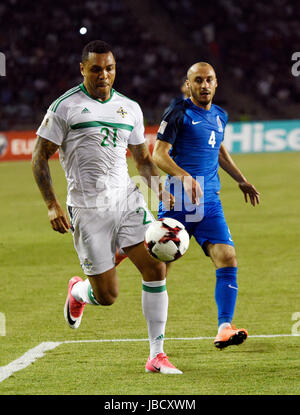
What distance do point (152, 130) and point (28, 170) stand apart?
466cm

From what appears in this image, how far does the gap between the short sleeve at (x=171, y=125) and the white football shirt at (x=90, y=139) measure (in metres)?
0.64

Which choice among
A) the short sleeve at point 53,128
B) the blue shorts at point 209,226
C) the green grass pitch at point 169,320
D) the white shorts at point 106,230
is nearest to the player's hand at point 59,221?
the white shorts at point 106,230

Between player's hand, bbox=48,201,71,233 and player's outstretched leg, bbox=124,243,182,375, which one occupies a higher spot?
player's hand, bbox=48,201,71,233

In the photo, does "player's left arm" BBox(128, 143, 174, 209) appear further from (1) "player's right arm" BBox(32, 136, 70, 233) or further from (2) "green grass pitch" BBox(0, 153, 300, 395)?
(2) "green grass pitch" BBox(0, 153, 300, 395)

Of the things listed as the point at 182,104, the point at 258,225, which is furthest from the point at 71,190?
the point at 258,225

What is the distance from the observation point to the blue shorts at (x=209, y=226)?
6.51m

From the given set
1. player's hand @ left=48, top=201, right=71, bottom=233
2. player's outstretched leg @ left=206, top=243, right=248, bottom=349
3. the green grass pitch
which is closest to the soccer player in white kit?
player's hand @ left=48, top=201, right=71, bottom=233

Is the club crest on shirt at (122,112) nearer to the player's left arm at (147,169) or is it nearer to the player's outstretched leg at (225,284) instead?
the player's left arm at (147,169)

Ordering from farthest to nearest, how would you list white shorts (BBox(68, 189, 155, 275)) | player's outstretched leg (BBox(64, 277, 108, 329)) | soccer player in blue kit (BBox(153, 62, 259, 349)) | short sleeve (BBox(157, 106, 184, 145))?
player's outstretched leg (BBox(64, 277, 108, 329)) → short sleeve (BBox(157, 106, 184, 145)) → soccer player in blue kit (BBox(153, 62, 259, 349)) → white shorts (BBox(68, 189, 155, 275))

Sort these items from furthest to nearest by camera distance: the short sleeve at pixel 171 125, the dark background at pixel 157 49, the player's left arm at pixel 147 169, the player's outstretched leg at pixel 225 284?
the dark background at pixel 157 49
the short sleeve at pixel 171 125
the player's outstretched leg at pixel 225 284
the player's left arm at pixel 147 169

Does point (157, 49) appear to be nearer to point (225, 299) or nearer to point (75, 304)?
point (75, 304)

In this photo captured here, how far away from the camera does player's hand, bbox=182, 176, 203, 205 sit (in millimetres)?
6207

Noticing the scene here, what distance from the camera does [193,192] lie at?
246 inches

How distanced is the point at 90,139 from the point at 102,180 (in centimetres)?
32
